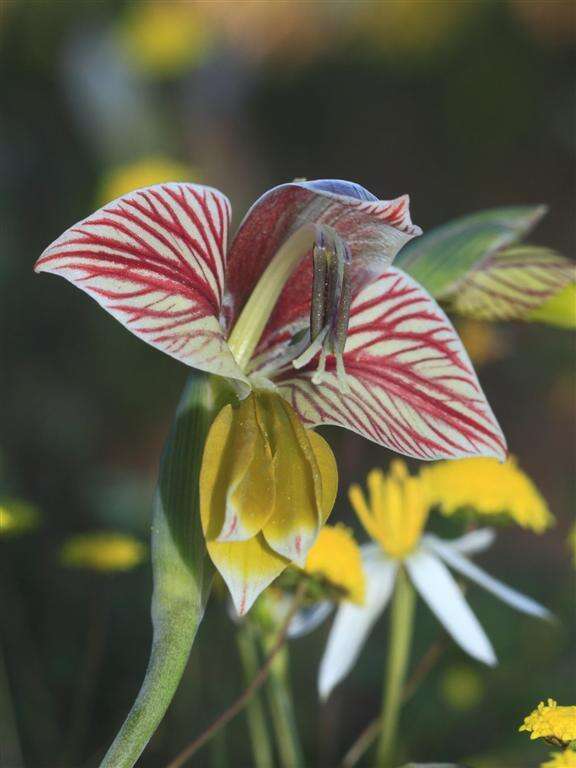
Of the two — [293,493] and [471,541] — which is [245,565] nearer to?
[293,493]

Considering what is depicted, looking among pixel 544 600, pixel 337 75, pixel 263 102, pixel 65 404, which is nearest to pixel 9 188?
pixel 65 404

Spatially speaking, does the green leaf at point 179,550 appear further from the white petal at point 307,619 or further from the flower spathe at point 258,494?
the white petal at point 307,619

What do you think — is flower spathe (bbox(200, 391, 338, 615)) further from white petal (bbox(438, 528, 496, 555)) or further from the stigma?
white petal (bbox(438, 528, 496, 555))

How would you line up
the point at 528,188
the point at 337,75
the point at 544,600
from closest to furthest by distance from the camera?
the point at 544,600, the point at 528,188, the point at 337,75

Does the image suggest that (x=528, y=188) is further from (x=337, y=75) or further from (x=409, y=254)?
(x=409, y=254)

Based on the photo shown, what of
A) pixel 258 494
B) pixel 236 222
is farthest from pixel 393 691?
pixel 236 222
